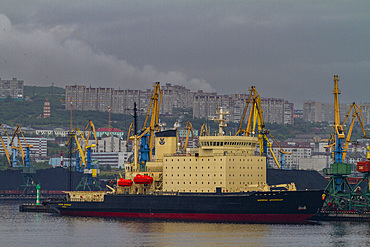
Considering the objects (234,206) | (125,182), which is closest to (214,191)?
(234,206)

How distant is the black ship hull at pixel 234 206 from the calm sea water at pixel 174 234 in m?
2.22

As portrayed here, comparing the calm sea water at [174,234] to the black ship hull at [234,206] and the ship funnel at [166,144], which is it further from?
the ship funnel at [166,144]

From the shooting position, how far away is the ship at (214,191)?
245 ft

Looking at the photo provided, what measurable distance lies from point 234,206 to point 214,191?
2718 millimetres

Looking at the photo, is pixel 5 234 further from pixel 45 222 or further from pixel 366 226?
pixel 366 226

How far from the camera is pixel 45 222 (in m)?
81.7

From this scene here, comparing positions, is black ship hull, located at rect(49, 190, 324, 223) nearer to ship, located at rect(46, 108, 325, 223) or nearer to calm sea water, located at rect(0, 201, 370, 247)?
ship, located at rect(46, 108, 325, 223)

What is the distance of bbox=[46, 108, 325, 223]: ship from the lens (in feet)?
245

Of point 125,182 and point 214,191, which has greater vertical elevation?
point 125,182

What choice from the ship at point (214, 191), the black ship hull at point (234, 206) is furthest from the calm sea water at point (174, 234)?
the ship at point (214, 191)

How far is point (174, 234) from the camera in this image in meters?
66.2

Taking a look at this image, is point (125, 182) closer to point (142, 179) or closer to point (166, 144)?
point (142, 179)

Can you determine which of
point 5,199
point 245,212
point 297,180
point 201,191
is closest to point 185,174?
point 201,191

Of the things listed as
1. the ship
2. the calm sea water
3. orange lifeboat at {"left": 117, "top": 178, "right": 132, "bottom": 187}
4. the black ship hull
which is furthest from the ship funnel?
the calm sea water
